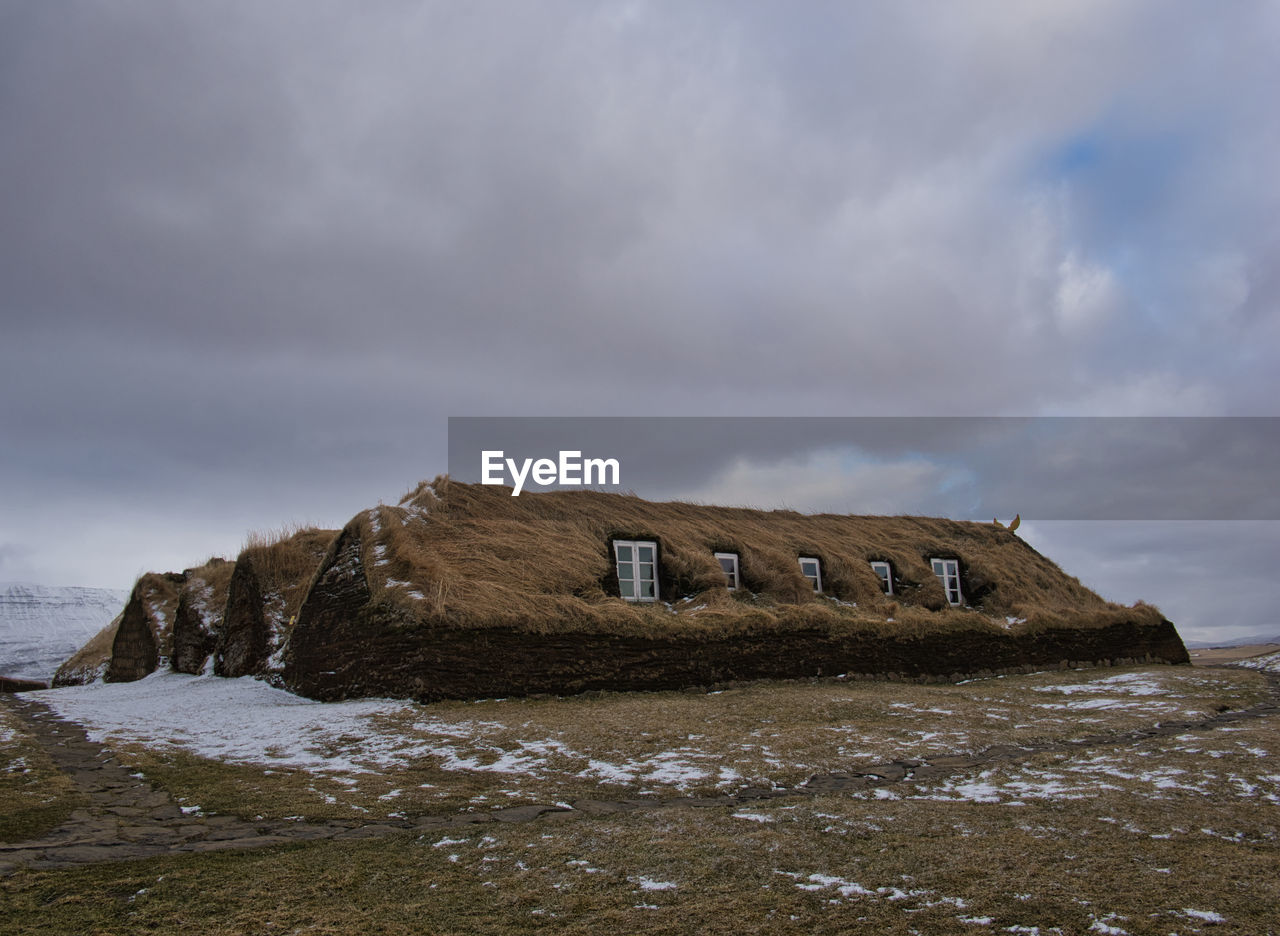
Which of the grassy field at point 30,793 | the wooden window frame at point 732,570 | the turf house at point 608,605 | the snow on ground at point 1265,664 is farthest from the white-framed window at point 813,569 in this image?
the grassy field at point 30,793

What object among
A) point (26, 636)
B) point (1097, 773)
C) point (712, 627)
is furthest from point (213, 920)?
point (26, 636)

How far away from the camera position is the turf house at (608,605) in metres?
16.0

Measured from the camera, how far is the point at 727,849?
6402 millimetres

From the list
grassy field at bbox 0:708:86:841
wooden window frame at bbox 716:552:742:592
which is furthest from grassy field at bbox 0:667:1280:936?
wooden window frame at bbox 716:552:742:592

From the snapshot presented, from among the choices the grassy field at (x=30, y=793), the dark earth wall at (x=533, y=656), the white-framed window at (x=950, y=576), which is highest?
the white-framed window at (x=950, y=576)

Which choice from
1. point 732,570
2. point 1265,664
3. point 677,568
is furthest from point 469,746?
point 1265,664

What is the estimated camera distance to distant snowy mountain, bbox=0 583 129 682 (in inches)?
2451

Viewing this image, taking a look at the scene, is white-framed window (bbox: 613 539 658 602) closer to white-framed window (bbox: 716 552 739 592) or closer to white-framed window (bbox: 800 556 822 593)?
white-framed window (bbox: 716 552 739 592)

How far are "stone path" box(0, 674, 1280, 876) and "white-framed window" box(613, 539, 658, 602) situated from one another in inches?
415

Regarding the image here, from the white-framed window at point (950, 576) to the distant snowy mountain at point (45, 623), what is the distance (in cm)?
5922

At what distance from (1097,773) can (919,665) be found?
12117 mm

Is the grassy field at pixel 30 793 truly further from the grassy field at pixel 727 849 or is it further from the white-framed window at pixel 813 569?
the white-framed window at pixel 813 569

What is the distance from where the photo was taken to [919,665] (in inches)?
825

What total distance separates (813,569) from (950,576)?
5.84m
